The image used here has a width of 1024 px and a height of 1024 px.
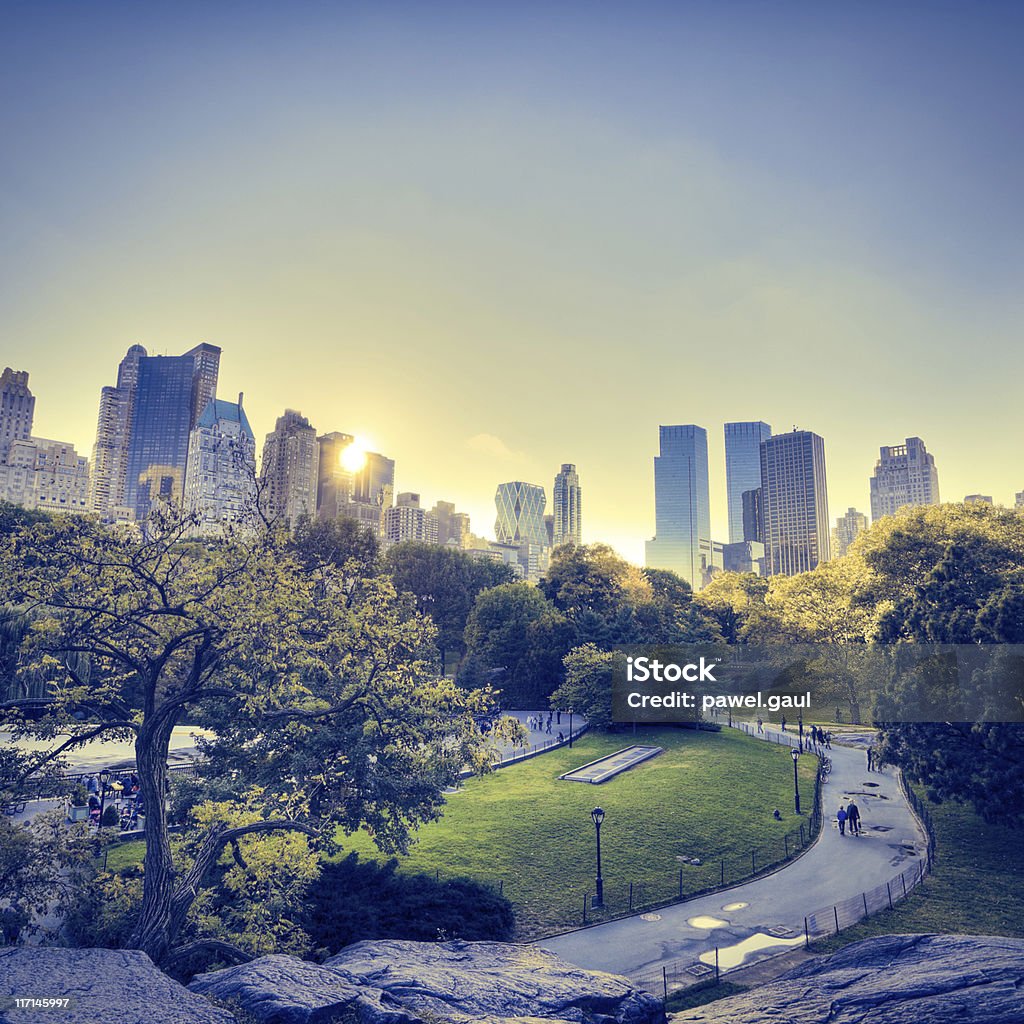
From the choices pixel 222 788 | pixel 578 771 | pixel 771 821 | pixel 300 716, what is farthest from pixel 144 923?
pixel 578 771

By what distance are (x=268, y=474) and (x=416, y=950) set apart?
11.4 m

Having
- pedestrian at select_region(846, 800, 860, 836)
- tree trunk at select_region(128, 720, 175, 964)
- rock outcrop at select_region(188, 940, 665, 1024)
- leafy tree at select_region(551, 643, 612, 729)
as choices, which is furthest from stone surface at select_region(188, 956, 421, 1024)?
leafy tree at select_region(551, 643, 612, 729)

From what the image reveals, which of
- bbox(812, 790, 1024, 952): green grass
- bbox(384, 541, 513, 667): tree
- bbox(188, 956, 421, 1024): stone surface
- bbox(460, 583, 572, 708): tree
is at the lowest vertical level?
bbox(812, 790, 1024, 952): green grass

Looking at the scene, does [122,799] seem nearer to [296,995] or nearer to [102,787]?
[102,787]

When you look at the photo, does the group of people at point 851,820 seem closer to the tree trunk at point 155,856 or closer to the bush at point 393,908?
the bush at point 393,908

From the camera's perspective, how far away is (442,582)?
8050 centimetres

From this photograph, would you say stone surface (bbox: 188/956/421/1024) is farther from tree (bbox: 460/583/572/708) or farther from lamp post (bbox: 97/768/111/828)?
tree (bbox: 460/583/572/708)

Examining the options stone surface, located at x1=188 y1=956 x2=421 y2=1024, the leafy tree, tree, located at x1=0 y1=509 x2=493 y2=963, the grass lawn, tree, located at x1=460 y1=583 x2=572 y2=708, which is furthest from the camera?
Result: tree, located at x1=460 y1=583 x2=572 y2=708

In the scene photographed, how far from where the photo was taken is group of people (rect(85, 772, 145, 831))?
91.0 ft

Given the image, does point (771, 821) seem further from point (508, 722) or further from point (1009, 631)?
point (508, 722)

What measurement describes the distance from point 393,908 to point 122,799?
864 inches

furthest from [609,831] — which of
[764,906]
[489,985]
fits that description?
Answer: [489,985]

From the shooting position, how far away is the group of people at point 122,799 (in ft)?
91.0

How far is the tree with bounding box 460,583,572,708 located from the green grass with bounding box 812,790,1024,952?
3468 cm
